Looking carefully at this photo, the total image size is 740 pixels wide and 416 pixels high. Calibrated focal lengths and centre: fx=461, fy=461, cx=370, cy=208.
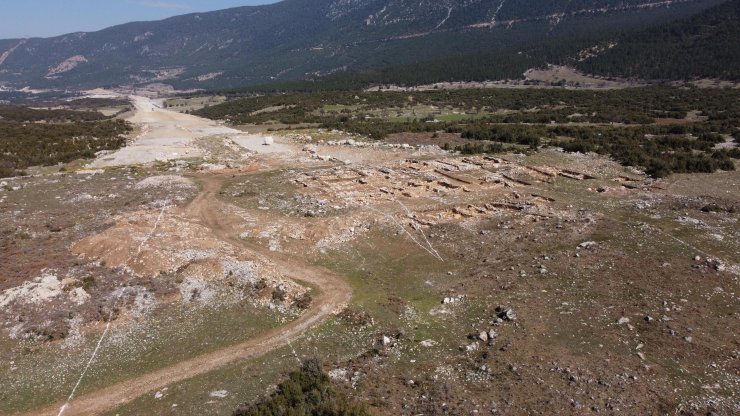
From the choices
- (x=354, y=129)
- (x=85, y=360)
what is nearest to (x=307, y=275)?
(x=85, y=360)

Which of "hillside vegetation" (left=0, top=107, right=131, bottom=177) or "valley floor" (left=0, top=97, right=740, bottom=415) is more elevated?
"hillside vegetation" (left=0, top=107, right=131, bottom=177)

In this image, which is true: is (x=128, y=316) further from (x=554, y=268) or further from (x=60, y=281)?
(x=554, y=268)

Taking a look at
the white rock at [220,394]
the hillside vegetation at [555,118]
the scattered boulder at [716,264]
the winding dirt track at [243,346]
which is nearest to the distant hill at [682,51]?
the hillside vegetation at [555,118]

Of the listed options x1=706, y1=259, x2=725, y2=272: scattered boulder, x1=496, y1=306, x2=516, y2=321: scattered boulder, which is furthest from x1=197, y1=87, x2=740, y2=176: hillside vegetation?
x1=496, y1=306, x2=516, y2=321: scattered boulder

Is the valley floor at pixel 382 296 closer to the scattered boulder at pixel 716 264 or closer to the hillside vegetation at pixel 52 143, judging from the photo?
the scattered boulder at pixel 716 264

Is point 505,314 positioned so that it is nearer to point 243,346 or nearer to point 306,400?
point 306,400

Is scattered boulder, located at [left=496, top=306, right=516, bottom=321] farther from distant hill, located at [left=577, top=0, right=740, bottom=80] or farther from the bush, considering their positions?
distant hill, located at [left=577, top=0, right=740, bottom=80]

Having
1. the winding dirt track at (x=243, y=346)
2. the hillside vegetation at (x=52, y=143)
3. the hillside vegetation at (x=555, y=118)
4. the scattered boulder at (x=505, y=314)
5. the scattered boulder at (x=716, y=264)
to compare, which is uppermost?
the hillside vegetation at (x=52, y=143)

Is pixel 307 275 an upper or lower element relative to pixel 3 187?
lower

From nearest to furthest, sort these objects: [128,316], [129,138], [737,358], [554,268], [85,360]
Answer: [737,358] < [85,360] < [128,316] < [554,268] < [129,138]
